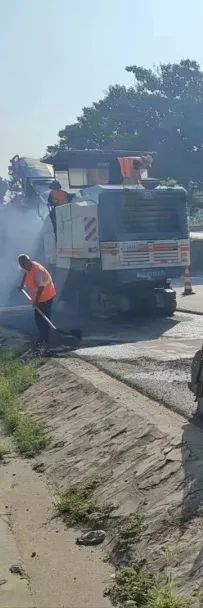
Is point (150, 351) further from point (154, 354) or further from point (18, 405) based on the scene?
point (18, 405)

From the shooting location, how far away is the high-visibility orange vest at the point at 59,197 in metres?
15.8

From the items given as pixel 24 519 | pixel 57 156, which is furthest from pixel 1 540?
pixel 57 156

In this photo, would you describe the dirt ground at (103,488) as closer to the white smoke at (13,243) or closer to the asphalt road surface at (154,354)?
the asphalt road surface at (154,354)

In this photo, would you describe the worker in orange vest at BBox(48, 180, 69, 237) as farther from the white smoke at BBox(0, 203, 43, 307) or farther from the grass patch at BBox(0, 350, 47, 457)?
the grass patch at BBox(0, 350, 47, 457)

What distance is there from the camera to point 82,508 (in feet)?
18.3

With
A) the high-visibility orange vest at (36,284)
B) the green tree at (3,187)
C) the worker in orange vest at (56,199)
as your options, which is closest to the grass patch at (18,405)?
the high-visibility orange vest at (36,284)

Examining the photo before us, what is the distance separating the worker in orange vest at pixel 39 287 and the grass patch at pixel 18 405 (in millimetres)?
689

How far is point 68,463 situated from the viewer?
6637 millimetres

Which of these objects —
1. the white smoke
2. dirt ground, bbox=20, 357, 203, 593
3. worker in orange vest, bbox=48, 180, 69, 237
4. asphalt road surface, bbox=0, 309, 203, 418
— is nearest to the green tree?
the white smoke

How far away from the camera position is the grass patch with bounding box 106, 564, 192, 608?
385 centimetres

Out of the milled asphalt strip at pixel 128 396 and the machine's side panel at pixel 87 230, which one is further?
the machine's side panel at pixel 87 230

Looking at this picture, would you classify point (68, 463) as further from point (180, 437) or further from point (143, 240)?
point (143, 240)

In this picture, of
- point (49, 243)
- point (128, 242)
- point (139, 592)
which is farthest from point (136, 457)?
point (49, 243)

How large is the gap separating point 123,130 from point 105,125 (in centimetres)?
106
